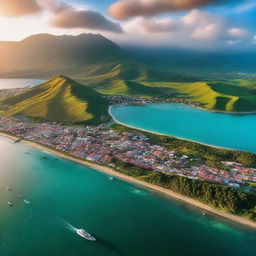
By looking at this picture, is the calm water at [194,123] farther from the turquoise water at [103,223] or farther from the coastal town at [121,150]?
the turquoise water at [103,223]

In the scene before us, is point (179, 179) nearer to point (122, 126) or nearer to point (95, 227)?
point (95, 227)

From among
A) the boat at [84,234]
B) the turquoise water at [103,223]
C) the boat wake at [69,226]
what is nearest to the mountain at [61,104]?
the turquoise water at [103,223]

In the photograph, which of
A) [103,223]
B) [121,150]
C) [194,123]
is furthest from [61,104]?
[103,223]

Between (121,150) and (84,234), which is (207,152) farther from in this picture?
(84,234)

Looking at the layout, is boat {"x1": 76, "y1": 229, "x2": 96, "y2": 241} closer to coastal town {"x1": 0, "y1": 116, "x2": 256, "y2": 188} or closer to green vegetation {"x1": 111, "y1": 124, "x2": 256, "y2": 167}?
coastal town {"x1": 0, "y1": 116, "x2": 256, "y2": 188}

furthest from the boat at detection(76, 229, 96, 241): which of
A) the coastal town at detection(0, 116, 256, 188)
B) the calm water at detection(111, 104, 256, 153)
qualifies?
the calm water at detection(111, 104, 256, 153)

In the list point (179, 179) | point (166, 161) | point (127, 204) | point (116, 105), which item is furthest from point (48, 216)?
point (116, 105)
